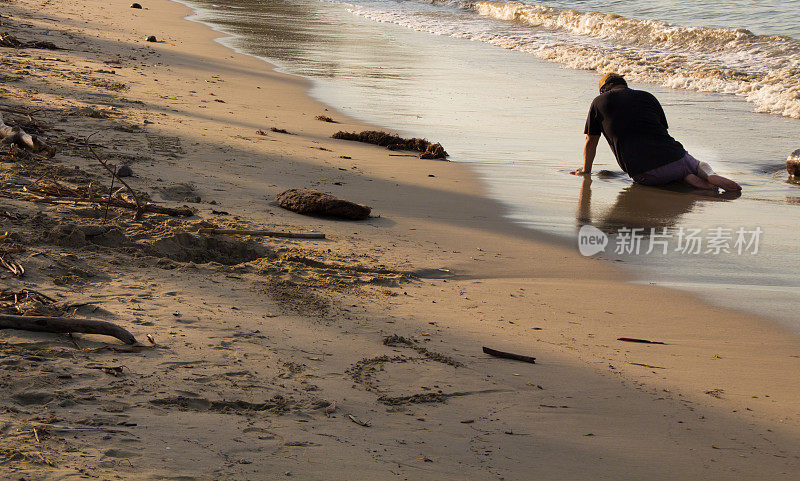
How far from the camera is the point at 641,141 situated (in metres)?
6.71

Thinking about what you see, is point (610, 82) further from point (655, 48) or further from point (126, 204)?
point (655, 48)

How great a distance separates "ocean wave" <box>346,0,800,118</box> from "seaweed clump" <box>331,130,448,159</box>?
5685mm

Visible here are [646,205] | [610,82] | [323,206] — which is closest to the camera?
[323,206]

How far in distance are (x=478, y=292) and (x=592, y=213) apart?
2186 millimetres

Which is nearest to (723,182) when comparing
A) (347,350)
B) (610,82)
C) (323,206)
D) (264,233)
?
(610,82)

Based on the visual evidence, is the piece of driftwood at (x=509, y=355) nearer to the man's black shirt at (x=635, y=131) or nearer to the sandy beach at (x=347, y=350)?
the sandy beach at (x=347, y=350)

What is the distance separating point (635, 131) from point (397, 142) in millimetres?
2310

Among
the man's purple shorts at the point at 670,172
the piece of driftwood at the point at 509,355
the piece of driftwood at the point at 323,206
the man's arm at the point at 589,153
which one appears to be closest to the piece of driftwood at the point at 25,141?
the piece of driftwood at the point at 323,206

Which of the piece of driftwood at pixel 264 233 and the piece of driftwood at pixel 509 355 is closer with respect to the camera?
the piece of driftwood at pixel 509 355

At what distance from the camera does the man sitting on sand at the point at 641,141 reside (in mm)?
6621

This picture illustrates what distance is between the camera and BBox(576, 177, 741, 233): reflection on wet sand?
18.4ft

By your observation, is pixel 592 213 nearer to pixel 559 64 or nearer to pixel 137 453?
pixel 137 453

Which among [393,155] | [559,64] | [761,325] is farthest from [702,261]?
[559,64]

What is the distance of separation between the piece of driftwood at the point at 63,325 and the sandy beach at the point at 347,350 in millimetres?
36
